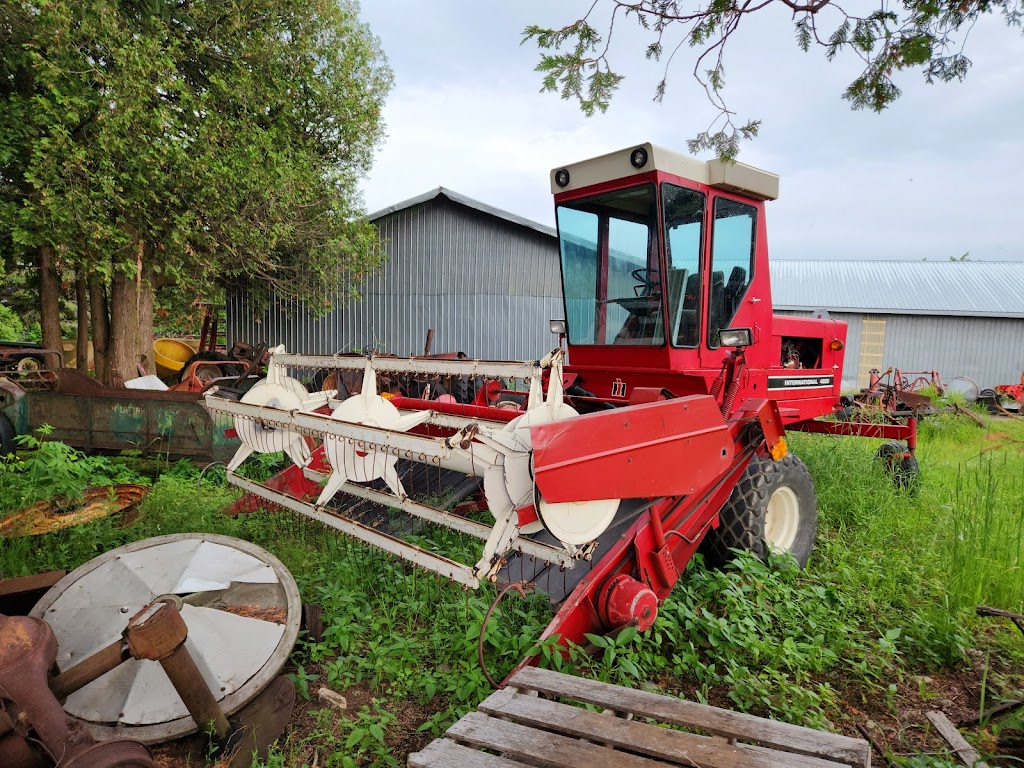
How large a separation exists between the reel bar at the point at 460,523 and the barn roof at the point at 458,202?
8.80 meters

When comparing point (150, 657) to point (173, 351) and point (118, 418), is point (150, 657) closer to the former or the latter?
point (118, 418)

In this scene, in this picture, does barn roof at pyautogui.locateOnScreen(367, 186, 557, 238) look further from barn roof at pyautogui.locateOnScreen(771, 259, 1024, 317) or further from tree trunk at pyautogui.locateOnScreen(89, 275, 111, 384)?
barn roof at pyautogui.locateOnScreen(771, 259, 1024, 317)

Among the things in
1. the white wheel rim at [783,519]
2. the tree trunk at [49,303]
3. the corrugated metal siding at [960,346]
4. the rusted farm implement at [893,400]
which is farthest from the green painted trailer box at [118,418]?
the corrugated metal siding at [960,346]

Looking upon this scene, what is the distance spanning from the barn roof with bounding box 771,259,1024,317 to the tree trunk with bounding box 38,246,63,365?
17.5 m

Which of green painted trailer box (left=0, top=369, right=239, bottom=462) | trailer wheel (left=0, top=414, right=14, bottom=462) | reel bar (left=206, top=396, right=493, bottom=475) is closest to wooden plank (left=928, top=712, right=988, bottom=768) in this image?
reel bar (left=206, top=396, right=493, bottom=475)

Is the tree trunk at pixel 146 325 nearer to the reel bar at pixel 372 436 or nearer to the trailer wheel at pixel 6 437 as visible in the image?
the trailer wheel at pixel 6 437

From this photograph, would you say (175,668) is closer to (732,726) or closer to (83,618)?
(83,618)

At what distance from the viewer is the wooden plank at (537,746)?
69.8 inches

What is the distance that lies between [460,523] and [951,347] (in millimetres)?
18568

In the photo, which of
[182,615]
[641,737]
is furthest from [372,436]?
[641,737]

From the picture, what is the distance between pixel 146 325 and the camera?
9094 millimetres

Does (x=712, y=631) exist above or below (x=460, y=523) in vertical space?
below

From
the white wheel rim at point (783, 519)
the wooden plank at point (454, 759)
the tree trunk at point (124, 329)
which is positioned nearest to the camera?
the wooden plank at point (454, 759)

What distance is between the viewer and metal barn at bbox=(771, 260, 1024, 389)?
16250 millimetres
